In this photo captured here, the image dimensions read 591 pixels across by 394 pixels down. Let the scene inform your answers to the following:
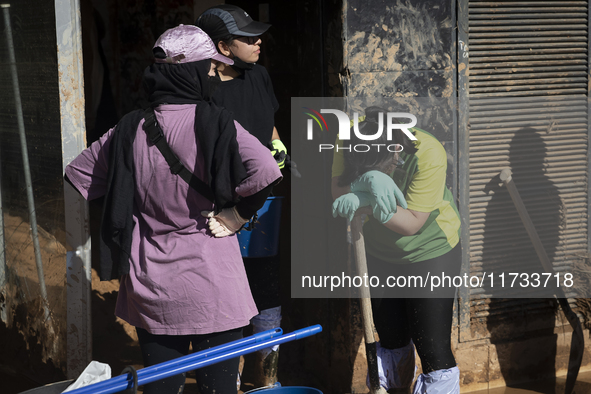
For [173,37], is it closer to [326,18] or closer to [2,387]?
[326,18]

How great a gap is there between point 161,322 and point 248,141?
2.50 feet

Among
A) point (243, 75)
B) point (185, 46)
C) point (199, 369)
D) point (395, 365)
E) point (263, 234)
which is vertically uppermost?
point (185, 46)

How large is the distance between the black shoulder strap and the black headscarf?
32 millimetres

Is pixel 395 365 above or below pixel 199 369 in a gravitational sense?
below

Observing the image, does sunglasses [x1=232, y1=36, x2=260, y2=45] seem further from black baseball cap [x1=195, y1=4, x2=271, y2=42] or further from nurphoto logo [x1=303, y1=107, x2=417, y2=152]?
nurphoto logo [x1=303, y1=107, x2=417, y2=152]

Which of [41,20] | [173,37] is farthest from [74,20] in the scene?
[173,37]

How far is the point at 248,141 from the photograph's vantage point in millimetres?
2461

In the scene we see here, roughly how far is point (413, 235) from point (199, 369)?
53.8 inches

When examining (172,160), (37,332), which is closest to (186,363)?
(172,160)

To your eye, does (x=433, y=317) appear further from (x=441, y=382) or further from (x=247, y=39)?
(x=247, y=39)

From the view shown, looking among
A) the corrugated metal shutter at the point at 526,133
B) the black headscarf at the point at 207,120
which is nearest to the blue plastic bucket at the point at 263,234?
the black headscarf at the point at 207,120

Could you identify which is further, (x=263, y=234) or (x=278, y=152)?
(x=263, y=234)

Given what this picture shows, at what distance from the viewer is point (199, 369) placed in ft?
8.12

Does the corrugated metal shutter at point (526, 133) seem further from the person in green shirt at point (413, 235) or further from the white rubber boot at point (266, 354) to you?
the white rubber boot at point (266, 354)
